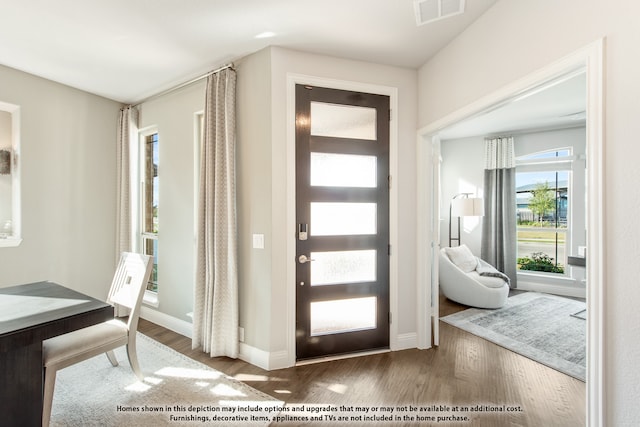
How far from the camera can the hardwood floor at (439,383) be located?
2.01m

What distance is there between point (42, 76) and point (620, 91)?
4.68 metres

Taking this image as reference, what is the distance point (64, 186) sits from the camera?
333 cm

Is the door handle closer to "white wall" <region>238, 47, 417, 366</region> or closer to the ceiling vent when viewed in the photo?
"white wall" <region>238, 47, 417, 366</region>

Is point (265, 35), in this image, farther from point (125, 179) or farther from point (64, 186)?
point (64, 186)

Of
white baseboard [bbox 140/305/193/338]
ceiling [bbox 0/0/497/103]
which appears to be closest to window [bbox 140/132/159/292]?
white baseboard [bbox 140/305/193/338]

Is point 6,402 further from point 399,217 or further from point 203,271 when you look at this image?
point 399,217

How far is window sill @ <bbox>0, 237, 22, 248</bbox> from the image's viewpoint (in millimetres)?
2883

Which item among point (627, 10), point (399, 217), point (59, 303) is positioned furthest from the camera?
point (399, 217)

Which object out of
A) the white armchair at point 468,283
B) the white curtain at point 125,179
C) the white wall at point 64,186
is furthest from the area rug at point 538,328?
the white wall at point 64,186

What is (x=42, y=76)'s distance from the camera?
10.2ft

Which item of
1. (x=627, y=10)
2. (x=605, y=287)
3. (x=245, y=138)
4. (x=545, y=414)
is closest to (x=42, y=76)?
(x=245, y=138)

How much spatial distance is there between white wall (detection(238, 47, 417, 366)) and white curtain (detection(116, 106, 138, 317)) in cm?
187

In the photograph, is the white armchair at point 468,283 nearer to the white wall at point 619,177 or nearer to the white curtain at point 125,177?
the white wall at point 619,177

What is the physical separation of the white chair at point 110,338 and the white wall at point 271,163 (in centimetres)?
83
